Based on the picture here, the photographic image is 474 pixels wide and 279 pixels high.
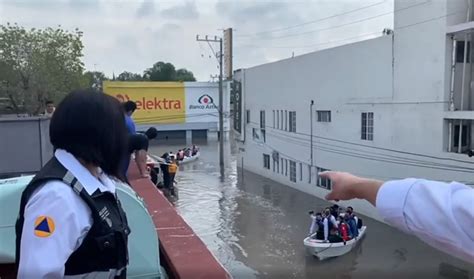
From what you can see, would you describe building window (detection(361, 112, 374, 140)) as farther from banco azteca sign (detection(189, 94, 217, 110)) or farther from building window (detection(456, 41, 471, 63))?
banco azteca sign (detection(189, 94, 217, 110))

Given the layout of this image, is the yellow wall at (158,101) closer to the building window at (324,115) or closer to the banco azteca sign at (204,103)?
the banco azteca sign at (204,103)

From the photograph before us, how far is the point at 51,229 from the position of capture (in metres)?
1.03

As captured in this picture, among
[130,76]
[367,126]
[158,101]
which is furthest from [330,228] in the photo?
[130,76]

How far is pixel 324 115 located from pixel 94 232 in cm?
1577

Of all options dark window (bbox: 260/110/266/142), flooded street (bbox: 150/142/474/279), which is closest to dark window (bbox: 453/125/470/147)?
flooded street (bbox: 150/142/474/279)

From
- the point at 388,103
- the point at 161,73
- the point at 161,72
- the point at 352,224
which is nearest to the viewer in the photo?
the point at 352,224

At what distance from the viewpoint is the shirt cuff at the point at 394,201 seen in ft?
2.52

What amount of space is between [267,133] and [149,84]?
60.2ft

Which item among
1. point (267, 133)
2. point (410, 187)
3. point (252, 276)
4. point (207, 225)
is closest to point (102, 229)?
point (410, 187)

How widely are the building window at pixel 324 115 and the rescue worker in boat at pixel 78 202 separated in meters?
15.3

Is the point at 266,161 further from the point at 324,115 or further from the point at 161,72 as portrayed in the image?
the point at 161,72

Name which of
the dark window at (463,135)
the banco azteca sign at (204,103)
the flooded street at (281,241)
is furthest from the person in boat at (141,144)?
the banco azteca sign at (204,103)

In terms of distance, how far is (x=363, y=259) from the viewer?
1164 centimetres

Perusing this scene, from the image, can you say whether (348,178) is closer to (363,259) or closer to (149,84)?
(363,259)
